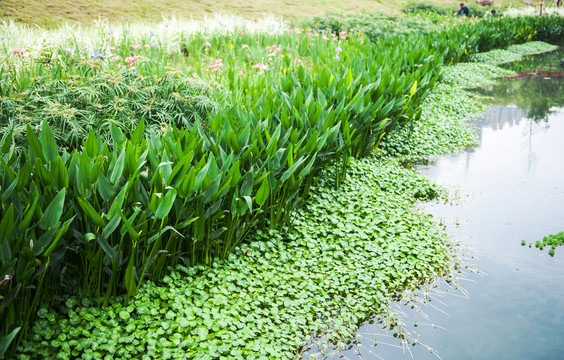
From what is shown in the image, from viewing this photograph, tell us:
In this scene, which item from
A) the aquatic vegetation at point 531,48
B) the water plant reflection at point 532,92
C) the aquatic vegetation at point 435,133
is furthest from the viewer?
the aquatic vegetation at point 531,48

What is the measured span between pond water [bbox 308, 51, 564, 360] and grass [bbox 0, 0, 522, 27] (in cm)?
713

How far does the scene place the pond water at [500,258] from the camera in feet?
8.93

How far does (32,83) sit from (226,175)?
96.3 inches

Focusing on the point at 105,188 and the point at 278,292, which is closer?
the point at 105,188

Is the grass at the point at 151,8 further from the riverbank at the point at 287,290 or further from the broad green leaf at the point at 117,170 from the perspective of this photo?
the broad green leaf at the point at 117,170

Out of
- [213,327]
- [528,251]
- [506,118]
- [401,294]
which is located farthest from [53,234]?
[506,118]

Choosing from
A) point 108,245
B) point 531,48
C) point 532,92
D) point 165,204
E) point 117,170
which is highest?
point 531,48

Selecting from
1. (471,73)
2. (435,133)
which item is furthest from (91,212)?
(471,73)

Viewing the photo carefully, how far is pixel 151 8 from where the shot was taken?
1577 cm

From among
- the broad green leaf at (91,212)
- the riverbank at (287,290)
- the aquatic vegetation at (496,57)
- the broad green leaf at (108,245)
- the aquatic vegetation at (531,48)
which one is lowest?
the riverbank at (287,290)

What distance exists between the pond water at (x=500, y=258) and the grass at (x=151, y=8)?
7132mm

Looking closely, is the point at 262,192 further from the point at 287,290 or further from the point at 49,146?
the point at 49,146

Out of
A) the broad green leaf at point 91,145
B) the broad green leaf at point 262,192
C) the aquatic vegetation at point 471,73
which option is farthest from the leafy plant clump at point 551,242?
the aquatic vegetation at point 471,73

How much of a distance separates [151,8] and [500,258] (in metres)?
14.9
